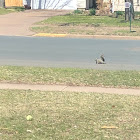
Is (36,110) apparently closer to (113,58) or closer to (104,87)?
(104,87)

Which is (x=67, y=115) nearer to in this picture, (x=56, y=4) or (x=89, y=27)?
(x=89, y=27)

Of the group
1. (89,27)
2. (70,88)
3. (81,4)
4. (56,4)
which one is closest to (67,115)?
(70,88)

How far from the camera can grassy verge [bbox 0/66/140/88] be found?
10133 mm

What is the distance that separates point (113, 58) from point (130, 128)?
8.11 metres

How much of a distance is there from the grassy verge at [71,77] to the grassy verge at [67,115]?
3.86 feet

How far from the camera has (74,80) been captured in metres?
10.3

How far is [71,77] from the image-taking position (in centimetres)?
1060

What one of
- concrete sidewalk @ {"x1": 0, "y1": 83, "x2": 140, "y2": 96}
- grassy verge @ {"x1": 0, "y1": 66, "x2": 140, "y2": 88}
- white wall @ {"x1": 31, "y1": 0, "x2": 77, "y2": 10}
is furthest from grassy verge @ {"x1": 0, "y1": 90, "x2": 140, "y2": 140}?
white wall @ {"x1": 31, "y1": 0, "x2": 77, "y2": 10}

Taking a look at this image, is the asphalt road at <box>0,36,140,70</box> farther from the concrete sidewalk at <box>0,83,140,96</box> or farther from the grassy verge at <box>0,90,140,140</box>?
the grassy verge at <box>0,90,140,140</box>

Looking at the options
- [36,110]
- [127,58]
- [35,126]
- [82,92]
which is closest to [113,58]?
[127,58]

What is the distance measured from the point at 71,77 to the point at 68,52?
534 centimetres

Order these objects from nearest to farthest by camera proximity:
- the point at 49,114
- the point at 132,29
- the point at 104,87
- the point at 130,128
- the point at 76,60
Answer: the point at 130,128, the point at 49,114, the point at 104,87, the point at 76,60, the point at 132,29

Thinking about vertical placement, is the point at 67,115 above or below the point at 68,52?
below

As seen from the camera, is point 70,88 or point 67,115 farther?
point 70,88
